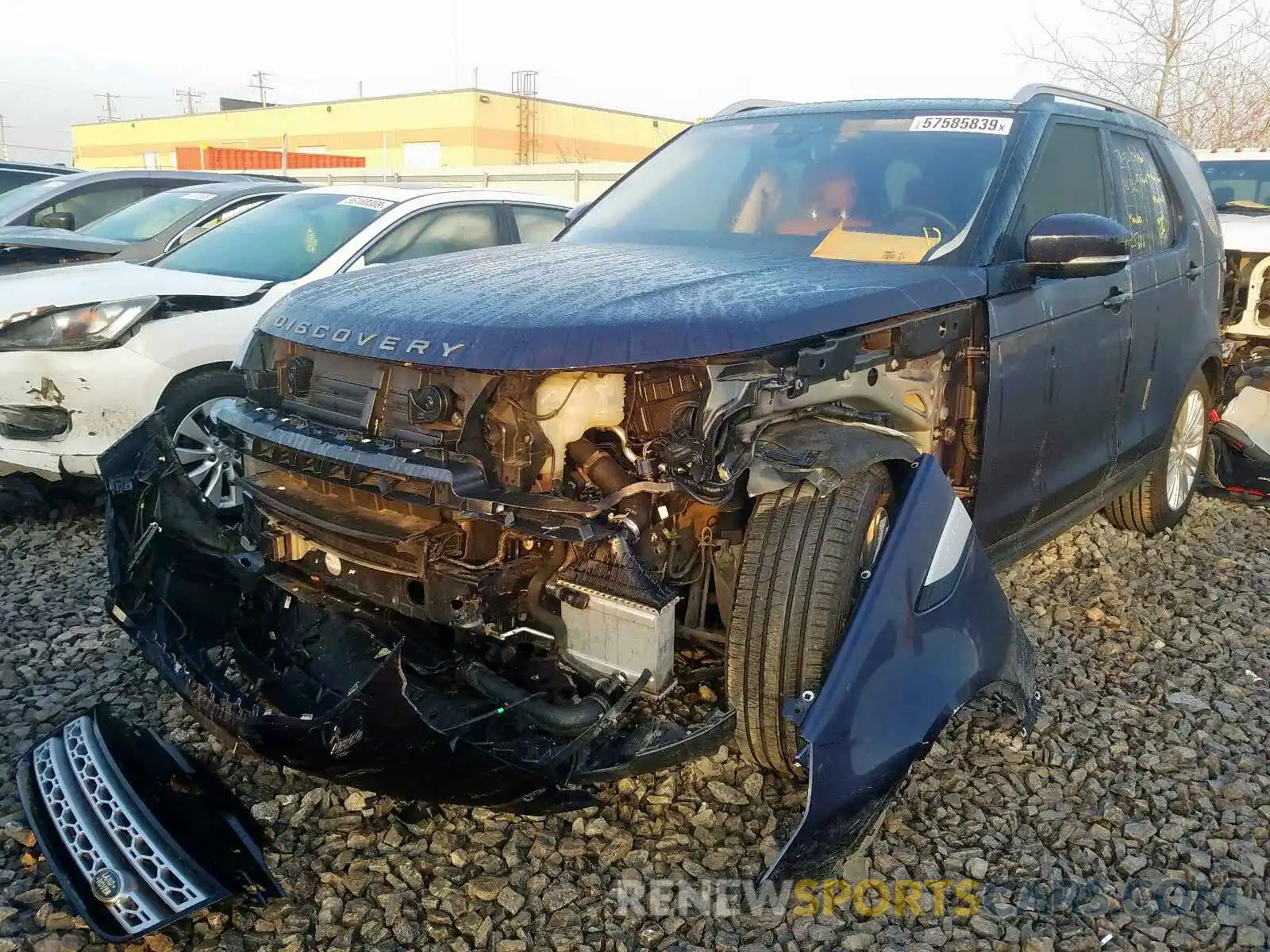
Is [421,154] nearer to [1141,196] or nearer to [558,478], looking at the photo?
[1141,196]

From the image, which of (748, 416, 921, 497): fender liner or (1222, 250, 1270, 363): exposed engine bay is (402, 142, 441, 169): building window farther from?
(748, 416, 921, 497): fender liner

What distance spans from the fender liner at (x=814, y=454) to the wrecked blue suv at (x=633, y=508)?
0.03ft

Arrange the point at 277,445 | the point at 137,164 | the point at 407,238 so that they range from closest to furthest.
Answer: the point at 277,445, the point at 407,238, the point at 137,164

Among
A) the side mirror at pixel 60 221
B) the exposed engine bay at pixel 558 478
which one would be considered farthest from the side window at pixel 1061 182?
the side mirror at pixel 60 221

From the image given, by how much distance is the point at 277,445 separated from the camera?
2836 millimetres

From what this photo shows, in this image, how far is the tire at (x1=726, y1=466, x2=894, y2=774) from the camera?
2527 millimetres

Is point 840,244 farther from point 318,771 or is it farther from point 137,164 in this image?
point 137,164

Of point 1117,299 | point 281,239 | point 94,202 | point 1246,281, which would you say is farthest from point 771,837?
point 94,202

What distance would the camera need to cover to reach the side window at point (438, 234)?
576cm

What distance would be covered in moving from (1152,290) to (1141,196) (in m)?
0.50

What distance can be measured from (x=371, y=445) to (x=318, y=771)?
810 mm

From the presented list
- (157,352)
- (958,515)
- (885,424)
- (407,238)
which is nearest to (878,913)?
(958,515)

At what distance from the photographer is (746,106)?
4.64m

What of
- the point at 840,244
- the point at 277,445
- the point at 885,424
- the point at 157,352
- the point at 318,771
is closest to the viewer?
the point at 318,771
